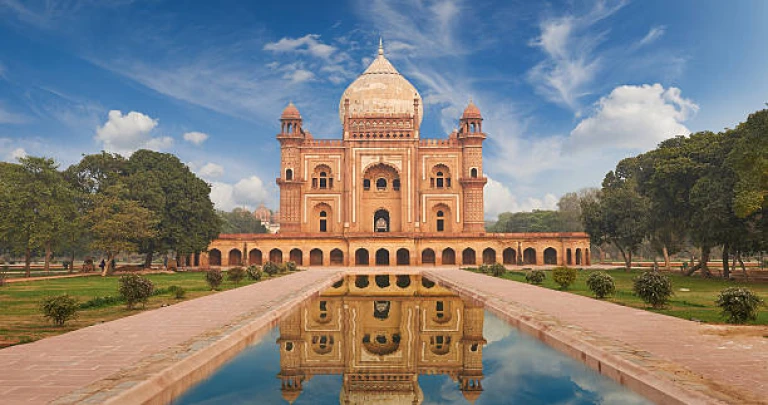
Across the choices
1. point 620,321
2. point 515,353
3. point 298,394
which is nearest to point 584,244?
point 620,321

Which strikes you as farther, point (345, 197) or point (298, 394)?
point (345, 197)

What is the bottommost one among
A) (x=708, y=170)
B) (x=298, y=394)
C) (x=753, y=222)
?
(x=298, y=394)

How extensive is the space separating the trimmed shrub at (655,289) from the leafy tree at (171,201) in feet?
86.7

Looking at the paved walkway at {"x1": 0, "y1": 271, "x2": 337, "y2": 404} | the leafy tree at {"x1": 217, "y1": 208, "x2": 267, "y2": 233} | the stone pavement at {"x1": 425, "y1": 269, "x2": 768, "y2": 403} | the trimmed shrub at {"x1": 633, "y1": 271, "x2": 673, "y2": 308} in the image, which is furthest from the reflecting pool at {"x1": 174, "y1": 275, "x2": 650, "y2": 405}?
the leafy tree at {"x1": 217, "y1": 208, "x2": 267, "y2": 233}

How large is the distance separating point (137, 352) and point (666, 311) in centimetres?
1068

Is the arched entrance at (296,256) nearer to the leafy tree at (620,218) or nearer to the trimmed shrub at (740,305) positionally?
the leafy tree at (620,218)

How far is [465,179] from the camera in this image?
42.5 m

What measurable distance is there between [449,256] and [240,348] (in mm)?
32586

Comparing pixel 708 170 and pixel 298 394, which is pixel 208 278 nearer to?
pixel 298 394

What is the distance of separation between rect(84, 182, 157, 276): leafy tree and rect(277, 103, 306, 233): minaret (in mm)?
12971

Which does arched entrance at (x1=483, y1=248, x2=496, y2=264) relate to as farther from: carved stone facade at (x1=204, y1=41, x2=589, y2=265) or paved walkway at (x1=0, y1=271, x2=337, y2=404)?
paved walkway at (x1=0, y1=271, x2=337, y2=404)

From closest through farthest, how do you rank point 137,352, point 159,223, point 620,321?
1. point 137,352
2. point 620,321
3. point 159,223

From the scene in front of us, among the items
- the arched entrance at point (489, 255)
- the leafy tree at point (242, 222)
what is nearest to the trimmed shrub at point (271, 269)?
the arched entrance at point (489, 255)

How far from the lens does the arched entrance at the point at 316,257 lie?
38.8 metres
